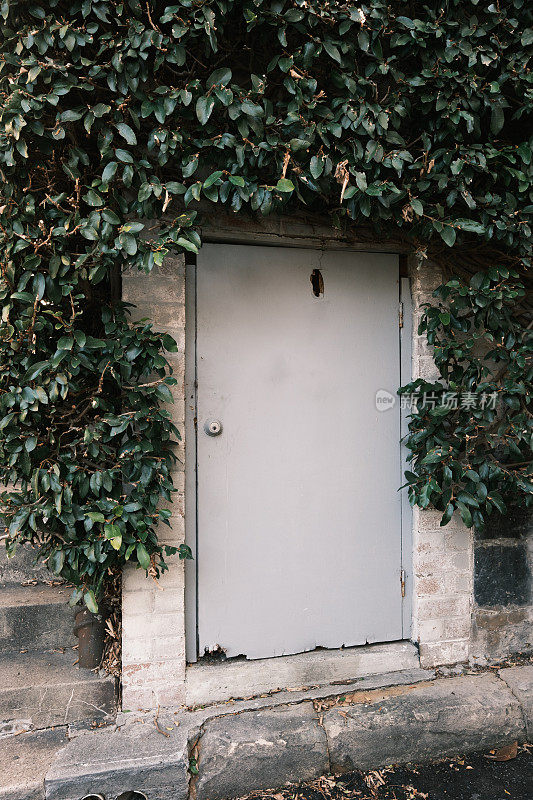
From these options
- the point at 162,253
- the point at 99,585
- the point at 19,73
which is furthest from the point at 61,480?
the point at 19,73

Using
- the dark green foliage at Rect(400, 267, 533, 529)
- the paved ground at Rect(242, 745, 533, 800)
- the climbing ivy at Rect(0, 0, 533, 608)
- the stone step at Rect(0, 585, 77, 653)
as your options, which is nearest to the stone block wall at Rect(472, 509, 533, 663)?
the dark green foliage at Rect(400, 267, 533, 529)

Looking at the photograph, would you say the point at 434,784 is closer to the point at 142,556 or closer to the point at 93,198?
the point at 142,556

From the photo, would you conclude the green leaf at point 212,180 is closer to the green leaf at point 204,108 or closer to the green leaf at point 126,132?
the green leaf at point 204,108

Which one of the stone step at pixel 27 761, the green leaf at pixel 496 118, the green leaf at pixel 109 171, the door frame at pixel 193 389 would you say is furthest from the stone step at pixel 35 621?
the green leaf at pixel 496 118

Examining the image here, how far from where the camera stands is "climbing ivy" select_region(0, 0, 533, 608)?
1.84m

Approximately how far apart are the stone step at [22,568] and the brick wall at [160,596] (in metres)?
0.57

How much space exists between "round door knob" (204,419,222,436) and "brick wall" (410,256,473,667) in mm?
1064

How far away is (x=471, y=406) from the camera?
2.40 metres

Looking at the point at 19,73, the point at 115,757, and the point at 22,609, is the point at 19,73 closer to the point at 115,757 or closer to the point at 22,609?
the point at 22,609

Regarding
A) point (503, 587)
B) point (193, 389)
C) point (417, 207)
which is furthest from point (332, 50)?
point (503, 587)

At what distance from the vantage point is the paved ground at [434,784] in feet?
6.66

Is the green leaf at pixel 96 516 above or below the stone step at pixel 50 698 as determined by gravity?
above

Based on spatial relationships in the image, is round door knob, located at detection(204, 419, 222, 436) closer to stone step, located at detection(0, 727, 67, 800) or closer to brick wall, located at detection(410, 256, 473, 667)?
brick wall, located at detection(410, 256, 473, 667)

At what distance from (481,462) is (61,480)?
77.4 inches
